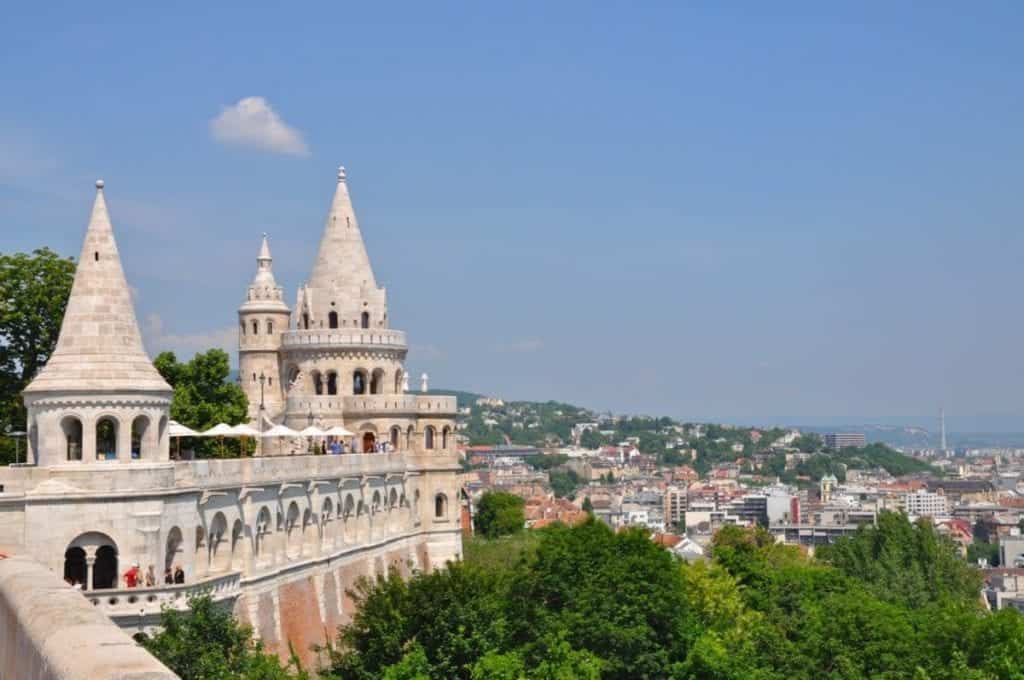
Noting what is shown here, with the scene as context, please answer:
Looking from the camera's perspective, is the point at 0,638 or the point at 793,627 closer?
the point at 0,638

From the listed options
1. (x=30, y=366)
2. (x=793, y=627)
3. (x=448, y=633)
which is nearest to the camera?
(x=448, y=633)

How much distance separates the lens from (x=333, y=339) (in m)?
71.4

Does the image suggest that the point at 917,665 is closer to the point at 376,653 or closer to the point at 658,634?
the point at 658,634

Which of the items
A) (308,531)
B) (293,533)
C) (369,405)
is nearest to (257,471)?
(293,533)

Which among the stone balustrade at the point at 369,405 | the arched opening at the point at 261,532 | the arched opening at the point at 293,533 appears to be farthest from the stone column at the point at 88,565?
the stone balustrade at the point at 369,405

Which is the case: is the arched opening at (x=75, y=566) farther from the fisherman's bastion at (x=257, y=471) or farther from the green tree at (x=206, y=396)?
the green tree at (x=206, y=396)

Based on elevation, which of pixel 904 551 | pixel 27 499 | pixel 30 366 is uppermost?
pixel 30 366

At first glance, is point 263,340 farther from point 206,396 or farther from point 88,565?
point 88,565

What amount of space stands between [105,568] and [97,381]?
14.4 ft

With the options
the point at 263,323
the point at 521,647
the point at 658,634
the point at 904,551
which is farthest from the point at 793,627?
the point at 904,551

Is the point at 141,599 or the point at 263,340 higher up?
the point at 263,340

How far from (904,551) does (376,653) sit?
63269 mm

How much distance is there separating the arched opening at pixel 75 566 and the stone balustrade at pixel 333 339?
33111 millimetres

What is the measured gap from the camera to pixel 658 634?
48000 millimetres
